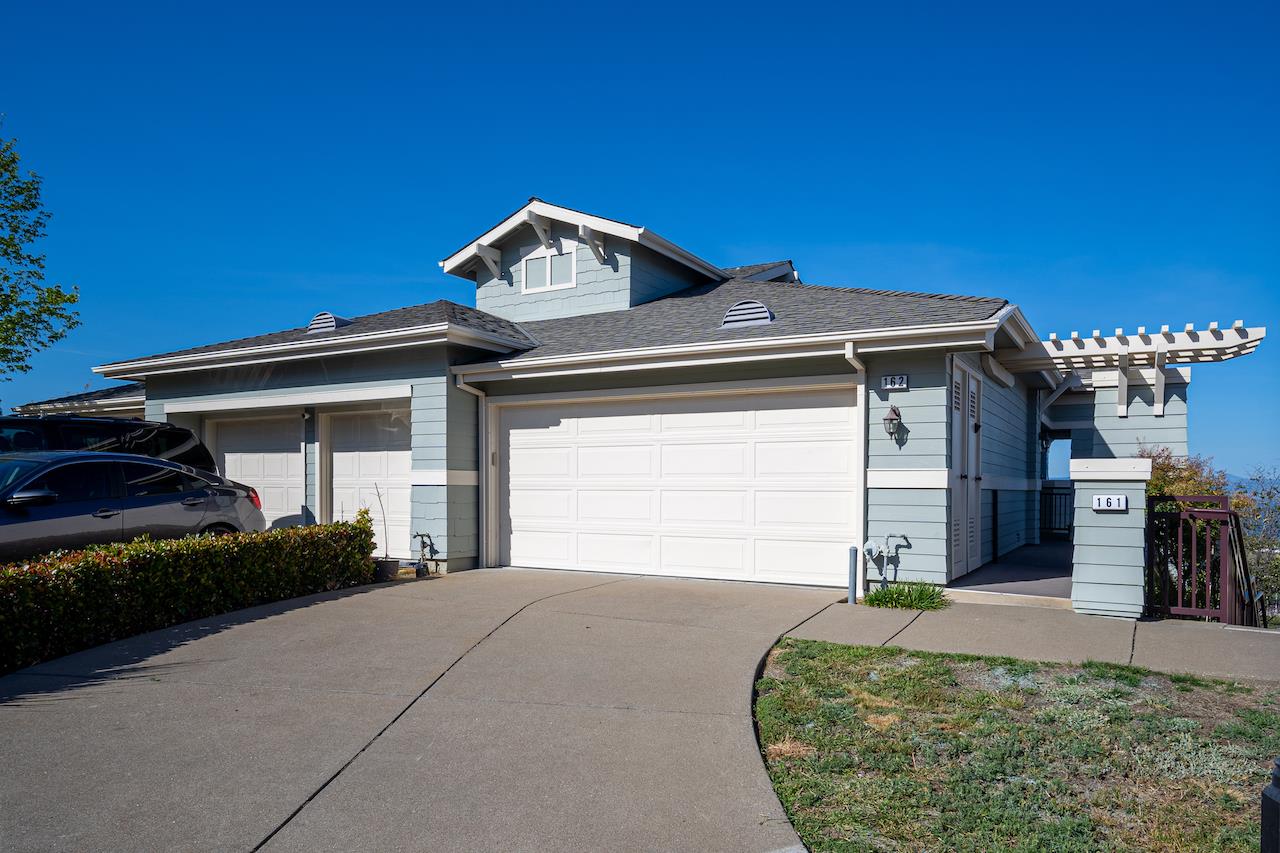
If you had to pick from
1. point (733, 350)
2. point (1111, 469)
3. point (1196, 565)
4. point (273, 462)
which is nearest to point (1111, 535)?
point (1111, 469)

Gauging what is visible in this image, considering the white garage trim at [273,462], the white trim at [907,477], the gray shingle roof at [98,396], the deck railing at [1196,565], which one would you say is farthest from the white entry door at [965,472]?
the gray shingle roof at [98,396]

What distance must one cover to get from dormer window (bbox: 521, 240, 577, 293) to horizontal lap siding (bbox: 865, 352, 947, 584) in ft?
21.8

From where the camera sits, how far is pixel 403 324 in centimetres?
1177

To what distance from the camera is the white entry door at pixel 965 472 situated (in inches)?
380

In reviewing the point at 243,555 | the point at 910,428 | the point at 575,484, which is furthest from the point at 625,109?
the point at 243,555

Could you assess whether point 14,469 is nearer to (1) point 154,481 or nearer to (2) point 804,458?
(1) point 154,481

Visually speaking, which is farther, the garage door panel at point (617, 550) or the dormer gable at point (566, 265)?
the dormer gable at point (566, 265)

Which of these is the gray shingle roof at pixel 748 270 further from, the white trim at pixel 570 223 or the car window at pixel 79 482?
the car window at pixel 79 482

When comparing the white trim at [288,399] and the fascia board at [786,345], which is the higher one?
the fascia board at [786,345]

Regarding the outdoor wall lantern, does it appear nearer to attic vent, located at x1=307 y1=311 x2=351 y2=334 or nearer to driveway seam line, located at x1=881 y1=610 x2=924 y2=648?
driveway seam line, located at x1=881 y1=610 x2=924 y2=648

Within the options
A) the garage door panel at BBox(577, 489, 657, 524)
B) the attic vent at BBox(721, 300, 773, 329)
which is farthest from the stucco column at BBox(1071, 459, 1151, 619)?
the garage door panel at BBox(577, 489, 657, 524)

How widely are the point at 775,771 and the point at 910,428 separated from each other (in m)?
5.43

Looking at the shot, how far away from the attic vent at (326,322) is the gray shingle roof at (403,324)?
11cm

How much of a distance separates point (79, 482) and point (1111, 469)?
10.1 meters
